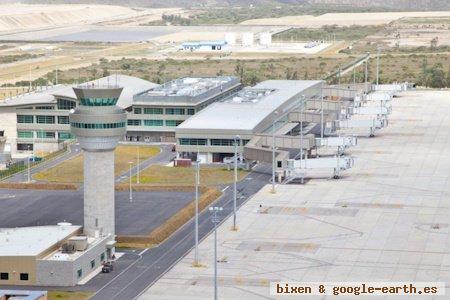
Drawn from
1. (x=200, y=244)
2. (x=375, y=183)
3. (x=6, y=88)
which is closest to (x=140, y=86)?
(x=6, y=88)

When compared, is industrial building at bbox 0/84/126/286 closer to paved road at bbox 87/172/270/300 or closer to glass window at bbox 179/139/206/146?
paved road at bbox 87/172/270/300

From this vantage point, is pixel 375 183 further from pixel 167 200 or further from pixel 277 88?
pixel 277 88

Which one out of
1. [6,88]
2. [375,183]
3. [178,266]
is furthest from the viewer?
[6,88]

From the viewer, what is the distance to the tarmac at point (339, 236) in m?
83.9

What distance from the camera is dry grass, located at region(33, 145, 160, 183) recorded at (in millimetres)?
126750

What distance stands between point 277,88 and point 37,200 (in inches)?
2822

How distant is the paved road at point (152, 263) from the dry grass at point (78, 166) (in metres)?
20.7

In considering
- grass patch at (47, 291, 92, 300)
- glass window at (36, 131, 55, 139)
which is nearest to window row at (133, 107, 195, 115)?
glass window at (36, 131, 55, 139)

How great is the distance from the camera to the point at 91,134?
9031 cm

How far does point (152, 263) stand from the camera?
293ft

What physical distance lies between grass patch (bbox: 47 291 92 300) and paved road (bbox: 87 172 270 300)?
0.76 meters

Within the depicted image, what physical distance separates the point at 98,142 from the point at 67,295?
1490 cm

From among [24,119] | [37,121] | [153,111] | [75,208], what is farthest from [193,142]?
[75,208]

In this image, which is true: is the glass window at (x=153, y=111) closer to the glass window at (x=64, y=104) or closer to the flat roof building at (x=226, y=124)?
the flat roof building at (x=226, y=124)
